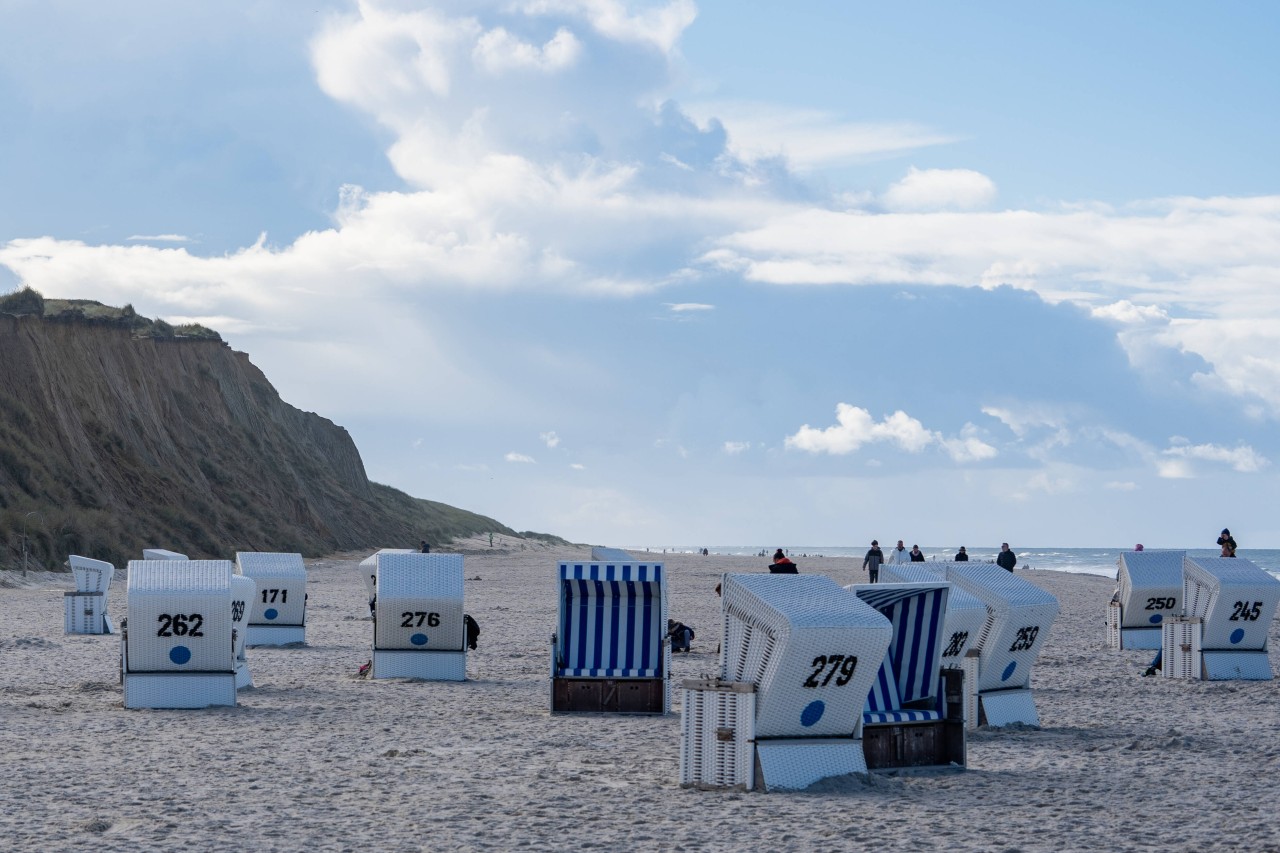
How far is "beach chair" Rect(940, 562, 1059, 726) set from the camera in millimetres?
13477

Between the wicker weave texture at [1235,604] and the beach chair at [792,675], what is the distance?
384 inches

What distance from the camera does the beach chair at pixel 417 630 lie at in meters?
18.1

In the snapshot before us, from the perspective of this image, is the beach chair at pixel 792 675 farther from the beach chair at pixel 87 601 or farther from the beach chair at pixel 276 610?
the beach chair at pixel 87 601

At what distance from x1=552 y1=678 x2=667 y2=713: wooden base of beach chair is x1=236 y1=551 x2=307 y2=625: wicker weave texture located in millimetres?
9667

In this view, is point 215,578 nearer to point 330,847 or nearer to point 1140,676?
point 330,847

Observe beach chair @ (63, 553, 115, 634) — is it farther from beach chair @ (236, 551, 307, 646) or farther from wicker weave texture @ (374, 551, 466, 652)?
wicker weave texture @ (374, 551, 466, 652)

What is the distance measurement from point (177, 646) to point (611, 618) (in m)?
4.31

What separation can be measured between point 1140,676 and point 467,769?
35.4ft

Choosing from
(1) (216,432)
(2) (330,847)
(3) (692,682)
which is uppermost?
(1) (216,432)

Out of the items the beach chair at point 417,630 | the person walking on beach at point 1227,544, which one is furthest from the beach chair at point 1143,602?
the beach chair at point 417,630

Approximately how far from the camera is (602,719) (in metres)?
14.6

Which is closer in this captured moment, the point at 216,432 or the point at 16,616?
the point at 16,616

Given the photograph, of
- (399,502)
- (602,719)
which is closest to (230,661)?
(602,719)

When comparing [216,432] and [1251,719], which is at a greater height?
[216,432]
